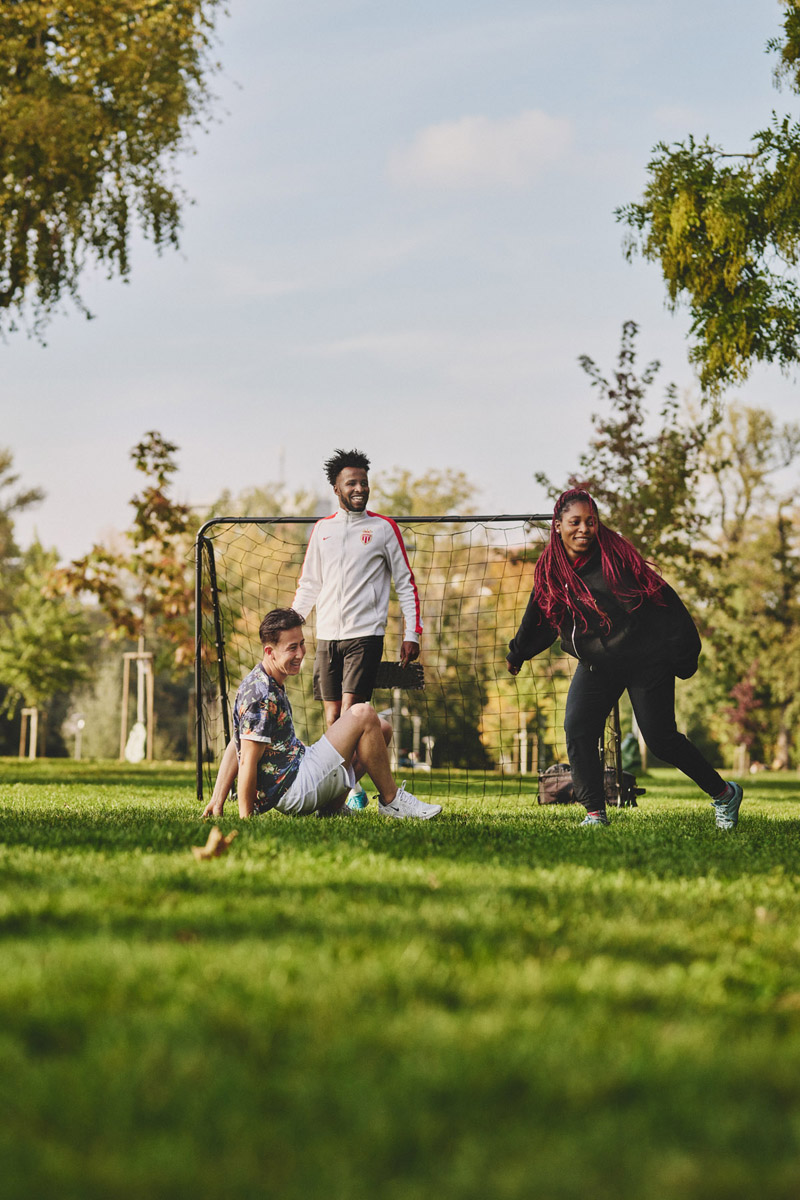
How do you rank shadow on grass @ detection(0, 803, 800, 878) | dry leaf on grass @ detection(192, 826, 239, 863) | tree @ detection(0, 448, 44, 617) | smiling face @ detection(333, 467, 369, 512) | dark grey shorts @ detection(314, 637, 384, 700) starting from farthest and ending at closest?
tree @ detection(0, 448, 44, 617) < smiling face @ detection(333, 467, 369, 512) < dark grey shorts @ detection(314, 637, 384, 700) < shadow on grass @ detection(0, 803, 800, 878) < dry leaf on grass @ detection(192, 826, 239, 863)

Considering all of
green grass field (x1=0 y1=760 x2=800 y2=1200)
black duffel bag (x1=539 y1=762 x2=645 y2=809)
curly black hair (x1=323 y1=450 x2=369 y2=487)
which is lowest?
black duffel bag (x1=539 y1=762 x2=645 y2=809)

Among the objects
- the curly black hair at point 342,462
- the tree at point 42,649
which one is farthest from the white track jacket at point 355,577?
the tree at point 42,649

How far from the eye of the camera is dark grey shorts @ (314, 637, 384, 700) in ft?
23.9

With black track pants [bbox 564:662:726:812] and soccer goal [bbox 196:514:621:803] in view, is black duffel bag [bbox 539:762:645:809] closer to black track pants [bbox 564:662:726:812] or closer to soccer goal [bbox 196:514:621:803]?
soccer goal [bbox 196:514:621:803]

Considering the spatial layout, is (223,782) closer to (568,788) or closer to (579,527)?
(579,527)

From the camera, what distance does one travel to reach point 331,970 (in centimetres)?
244

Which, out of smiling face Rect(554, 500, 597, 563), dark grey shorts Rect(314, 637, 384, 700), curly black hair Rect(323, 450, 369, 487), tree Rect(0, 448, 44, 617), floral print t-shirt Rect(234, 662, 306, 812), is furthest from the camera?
tree Rect(0, 448, 44, 617)

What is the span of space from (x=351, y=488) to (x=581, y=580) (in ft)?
6.23

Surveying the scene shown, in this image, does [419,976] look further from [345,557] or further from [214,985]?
[345,557]

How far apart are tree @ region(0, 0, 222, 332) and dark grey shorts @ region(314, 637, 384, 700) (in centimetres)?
996

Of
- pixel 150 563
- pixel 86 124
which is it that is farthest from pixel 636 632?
pixel 150 563

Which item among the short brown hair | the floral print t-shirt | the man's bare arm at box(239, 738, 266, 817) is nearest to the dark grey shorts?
the floral print t-shirt

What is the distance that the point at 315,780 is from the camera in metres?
6.10

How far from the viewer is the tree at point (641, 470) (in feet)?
60.3
